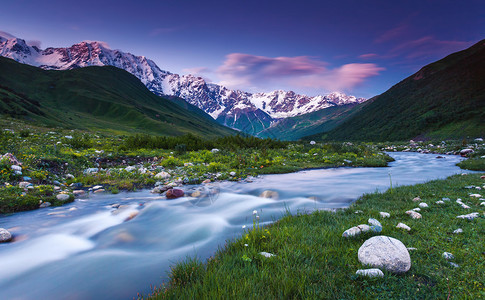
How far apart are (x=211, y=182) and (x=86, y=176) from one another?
598 centimetres

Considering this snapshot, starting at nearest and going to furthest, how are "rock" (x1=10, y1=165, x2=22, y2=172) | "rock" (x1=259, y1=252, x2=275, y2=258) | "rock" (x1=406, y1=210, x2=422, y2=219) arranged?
"rock" (x1=259, y1=252, x2=275, y2=258) < "rock" (x1=406, y1=210, x2=422, y2=219) < "rock" (x1=10, y1=165, x2=22, y2=172)

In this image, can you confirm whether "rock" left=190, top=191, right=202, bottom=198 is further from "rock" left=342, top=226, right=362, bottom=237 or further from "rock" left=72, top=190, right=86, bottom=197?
"rock" left=342, top=226, right=362, bottom=237

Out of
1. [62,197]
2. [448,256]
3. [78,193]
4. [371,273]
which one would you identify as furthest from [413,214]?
[78,193]

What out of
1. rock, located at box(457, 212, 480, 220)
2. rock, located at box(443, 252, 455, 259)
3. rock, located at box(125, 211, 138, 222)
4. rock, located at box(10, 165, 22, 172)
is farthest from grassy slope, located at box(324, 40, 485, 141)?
rock, located at box(10, 165, 22, 172)

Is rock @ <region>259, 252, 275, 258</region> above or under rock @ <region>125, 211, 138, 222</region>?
above

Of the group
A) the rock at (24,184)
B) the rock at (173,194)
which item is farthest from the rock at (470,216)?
the rock at (24,184)

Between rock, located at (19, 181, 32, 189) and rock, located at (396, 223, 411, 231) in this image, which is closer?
Result: rock, located at (396, 223, 411, 231)

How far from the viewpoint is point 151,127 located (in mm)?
116938

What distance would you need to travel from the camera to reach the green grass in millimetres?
2689

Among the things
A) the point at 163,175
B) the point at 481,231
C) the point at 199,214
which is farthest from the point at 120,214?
the point at 481,231

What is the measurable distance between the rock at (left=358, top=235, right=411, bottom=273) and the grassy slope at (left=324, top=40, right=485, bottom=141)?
85458 millimetres

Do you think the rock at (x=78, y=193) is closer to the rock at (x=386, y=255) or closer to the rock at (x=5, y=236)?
the rock at (x=5, y=236)

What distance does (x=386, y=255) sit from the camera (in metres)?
3.15

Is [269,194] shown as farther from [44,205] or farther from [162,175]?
[44,205]
